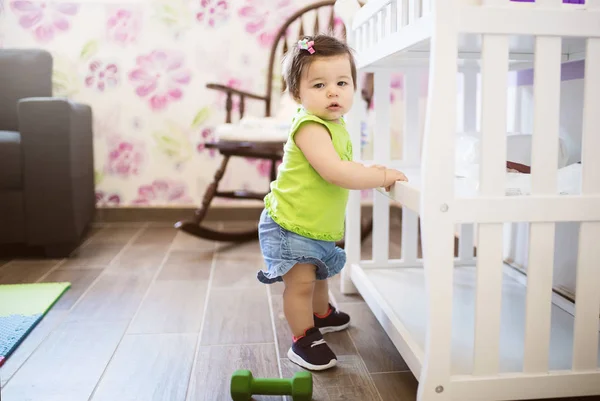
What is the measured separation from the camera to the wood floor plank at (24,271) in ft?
5.66

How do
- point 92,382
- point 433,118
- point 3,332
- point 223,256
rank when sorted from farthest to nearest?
point 223,256
point 3,332
point 92,382
point 433,118

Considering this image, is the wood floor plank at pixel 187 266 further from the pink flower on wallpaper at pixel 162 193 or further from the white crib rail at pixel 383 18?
the white crib rail at pixel 383 18

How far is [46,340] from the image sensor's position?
1262 mm

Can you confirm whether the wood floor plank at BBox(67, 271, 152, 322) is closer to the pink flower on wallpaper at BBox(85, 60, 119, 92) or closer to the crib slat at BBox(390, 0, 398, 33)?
the crib slat at BBox(390, 0, 398, 33)

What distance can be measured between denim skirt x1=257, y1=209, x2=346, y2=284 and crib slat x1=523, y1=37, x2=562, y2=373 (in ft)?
1.36

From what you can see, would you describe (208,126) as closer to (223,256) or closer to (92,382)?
(223,256)

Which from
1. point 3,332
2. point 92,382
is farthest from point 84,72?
point 92,382

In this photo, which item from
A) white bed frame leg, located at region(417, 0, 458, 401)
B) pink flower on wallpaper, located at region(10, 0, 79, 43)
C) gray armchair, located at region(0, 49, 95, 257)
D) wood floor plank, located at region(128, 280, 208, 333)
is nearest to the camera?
white bed frame leg, located at region(417, 0, 458, 401)

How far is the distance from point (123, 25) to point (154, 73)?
25 centimetres

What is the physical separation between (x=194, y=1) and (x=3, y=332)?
5.92 ft

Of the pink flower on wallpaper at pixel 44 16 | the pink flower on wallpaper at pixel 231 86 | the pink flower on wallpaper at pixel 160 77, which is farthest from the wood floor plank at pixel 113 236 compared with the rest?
the pink flower on wallpaper at pixel 44 16

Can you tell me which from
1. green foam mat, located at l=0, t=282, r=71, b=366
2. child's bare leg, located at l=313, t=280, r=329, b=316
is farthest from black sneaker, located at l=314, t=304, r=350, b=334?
green foam mat, located at l=0, t=282, r=71, b=366

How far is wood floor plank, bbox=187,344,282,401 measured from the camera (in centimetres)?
102

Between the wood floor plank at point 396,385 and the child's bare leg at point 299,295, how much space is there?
18 centimetres
